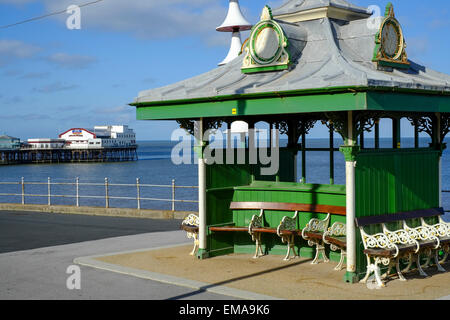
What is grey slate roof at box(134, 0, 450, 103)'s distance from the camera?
9328mm

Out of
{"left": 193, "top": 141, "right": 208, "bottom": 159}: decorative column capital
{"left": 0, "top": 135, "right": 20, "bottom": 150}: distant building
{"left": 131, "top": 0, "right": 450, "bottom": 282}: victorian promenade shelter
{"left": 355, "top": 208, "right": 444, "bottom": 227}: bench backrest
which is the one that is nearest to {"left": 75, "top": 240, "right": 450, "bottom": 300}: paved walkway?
{"left": 131, "top": 0, "right": 450, "bottom": 282}: victorian promenade shelter

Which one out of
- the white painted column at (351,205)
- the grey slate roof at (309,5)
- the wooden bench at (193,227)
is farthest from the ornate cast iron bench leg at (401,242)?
the grey slate roof at (309,5)

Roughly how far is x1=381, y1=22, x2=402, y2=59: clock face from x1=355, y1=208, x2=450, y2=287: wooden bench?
2.77m

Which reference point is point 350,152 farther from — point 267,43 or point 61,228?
point 61,228

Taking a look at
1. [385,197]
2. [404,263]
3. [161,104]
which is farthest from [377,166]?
[161,104]

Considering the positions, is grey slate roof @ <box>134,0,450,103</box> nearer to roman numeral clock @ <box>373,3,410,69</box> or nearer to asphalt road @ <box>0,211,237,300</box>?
roman numeral clock @ <box>373,3,410,69</box>

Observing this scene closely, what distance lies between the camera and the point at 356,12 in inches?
444

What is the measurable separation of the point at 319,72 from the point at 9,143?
469 feet

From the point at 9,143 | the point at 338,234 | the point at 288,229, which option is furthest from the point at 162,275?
the point at 9,143

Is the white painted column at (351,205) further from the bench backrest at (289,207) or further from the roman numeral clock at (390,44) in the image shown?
the roman numeral clock at (390,44)

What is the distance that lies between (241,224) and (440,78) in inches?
185

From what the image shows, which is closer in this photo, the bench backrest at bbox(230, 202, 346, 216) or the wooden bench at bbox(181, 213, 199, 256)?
the bench backrest at bbox(230, 202, 346, 216)

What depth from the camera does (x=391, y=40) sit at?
1023 cm

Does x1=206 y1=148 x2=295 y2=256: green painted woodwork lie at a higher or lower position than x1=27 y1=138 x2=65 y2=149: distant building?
lower
